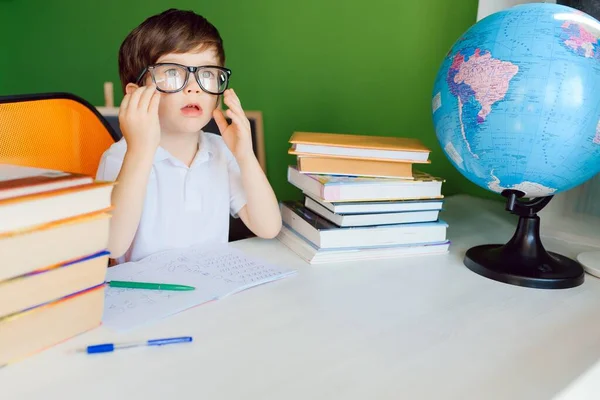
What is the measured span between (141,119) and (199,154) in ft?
0.73

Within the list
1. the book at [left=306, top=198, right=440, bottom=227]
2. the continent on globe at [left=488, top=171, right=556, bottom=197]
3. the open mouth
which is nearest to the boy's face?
the open mouth

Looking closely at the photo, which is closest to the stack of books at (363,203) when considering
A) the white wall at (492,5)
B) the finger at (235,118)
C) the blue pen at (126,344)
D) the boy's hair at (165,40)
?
the finger at (235,118)

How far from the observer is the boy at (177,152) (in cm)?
87

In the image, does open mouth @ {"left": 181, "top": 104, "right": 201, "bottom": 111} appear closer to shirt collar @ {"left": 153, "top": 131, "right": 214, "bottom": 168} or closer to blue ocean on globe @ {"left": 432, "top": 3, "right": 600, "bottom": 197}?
shirt collar @ {"left": 153, "top": 131, "right": 214, "bottom": 168}

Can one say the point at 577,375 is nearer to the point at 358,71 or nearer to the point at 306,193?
the point at 306,193

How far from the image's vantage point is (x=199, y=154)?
106 cm

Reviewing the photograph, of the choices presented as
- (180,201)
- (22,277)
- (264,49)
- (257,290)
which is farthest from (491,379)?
(264,49)

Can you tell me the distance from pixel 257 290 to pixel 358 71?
0.93m

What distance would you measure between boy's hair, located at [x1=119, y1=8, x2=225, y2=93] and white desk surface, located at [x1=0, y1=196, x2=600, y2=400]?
0.42 meters

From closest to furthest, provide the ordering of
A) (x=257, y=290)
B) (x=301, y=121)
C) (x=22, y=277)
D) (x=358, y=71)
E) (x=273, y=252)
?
(x=22, y=277), (x=257, y=290), (x=273, y=252), (x=358, y=71), (x=301, y=121)

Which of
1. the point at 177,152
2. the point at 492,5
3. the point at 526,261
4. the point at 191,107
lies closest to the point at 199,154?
the point at 177,152

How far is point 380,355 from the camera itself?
0.62 metres

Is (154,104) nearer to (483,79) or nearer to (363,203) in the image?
(363,203)

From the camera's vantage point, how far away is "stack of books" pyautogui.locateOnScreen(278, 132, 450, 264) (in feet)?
3.16
